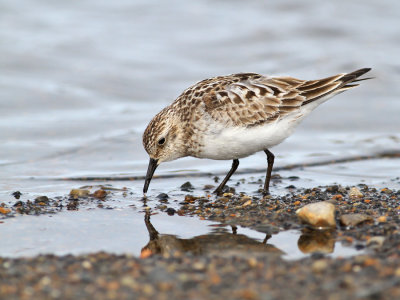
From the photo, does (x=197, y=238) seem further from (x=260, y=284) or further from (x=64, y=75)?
(x=64, y=75)

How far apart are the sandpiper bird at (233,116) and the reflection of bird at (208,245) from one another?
1453 millimetres

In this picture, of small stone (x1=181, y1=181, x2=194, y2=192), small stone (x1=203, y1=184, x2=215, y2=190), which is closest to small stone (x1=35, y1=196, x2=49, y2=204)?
small stone (x1=181, y1=181, x2=194, y2=192)

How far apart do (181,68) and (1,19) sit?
491cm

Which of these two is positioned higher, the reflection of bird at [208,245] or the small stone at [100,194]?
the small stone at [100,194]

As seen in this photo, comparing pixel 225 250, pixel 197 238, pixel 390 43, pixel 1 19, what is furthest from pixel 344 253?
pixel 1 19

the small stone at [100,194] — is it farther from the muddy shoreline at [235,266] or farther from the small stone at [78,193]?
the muddy shoreline at [235,266]

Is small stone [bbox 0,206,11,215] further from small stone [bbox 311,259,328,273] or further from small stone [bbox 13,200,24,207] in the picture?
small stone [bbox 311,259,328,273]

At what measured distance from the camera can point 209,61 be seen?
15.1 metres

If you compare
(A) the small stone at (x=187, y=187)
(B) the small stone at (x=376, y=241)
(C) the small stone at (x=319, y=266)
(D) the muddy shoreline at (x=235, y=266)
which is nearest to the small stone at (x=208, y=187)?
(A) the small stone at (x=187, y=187)

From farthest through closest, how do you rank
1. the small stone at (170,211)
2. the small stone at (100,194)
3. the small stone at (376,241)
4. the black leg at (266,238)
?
the small stone at (100,194), the small stone at (170,211), the black leg at (266,238), the small stone at (376,241)

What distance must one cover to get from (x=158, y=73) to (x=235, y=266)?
377 inches

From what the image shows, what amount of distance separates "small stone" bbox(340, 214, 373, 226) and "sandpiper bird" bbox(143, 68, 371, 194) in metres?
1.68

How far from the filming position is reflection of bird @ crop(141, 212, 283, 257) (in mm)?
6090

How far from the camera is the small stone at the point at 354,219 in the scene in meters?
6.45
